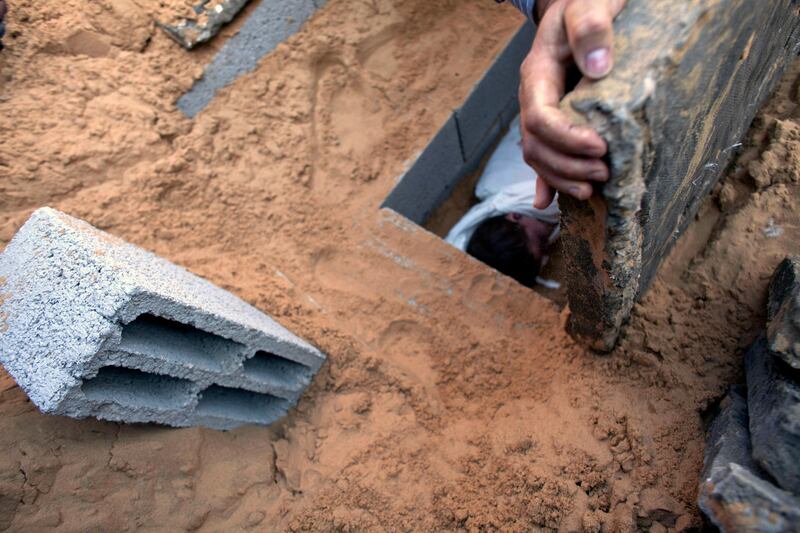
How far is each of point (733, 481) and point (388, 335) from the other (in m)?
1.50

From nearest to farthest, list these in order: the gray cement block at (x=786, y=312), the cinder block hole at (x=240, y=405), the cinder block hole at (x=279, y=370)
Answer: the gray cement block at (x=786, y=312) < the cinder block hole at (x=240, y=405) < the cinder block hole at (x=279, y=370)

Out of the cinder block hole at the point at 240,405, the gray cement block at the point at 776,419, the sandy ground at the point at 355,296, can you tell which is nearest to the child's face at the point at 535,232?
the sandy ground at the point at 355,296

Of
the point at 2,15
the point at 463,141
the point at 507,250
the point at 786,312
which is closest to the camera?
the point at 786,312

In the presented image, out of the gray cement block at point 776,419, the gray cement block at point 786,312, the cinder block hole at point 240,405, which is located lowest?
the cinder block hole at point 240,405

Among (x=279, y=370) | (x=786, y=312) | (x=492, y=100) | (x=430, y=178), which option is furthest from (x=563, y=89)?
(x=492, y=100)

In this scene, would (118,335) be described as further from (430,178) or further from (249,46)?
(430,178)

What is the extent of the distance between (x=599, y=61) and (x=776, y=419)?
995 millimetres

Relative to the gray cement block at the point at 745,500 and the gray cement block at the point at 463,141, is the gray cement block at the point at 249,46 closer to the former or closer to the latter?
A: the gray cement block at the point at 463,141

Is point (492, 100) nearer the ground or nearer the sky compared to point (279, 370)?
nearer the sky

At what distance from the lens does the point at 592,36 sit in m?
1.20

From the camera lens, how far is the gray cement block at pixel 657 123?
1.20 m

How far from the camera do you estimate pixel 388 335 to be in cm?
247

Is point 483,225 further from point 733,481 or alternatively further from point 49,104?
point 49,104

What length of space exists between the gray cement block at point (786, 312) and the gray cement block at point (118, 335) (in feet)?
5.18
